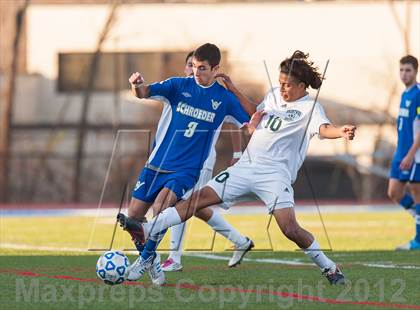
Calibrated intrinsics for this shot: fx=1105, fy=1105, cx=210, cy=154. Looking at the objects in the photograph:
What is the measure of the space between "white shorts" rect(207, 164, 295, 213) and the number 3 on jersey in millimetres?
620

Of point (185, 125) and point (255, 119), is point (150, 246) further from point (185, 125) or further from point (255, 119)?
point (255, 119)

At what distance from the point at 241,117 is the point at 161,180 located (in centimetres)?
94

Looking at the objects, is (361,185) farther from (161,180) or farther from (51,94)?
(161,180)

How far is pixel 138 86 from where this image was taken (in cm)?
885

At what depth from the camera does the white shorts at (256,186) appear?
877cm

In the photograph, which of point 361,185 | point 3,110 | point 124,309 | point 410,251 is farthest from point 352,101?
point 124,309

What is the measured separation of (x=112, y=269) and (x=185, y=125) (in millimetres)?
1665

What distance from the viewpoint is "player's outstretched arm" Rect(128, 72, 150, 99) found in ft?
28.7

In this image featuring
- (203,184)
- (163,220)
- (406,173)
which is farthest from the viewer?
(406,173)

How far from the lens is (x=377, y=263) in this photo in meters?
10.9

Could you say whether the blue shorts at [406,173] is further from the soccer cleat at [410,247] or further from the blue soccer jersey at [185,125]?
the blue soccer jersey at [185,125]

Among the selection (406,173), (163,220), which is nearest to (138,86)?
(163,220)

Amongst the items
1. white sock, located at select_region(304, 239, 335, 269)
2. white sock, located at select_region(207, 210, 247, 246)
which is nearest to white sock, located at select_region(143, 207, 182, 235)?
white sock, located at select_region(304, 239, 335, 269)

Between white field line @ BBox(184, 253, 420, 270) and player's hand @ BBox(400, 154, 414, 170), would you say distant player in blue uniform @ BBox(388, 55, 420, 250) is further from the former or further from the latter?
white field line @ BBox(184, 253, 420, 270)
